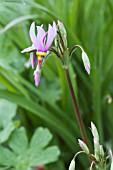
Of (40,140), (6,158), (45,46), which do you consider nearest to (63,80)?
(40,140)

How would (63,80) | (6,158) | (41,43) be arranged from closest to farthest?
(41,43), (6,158), (63,80)

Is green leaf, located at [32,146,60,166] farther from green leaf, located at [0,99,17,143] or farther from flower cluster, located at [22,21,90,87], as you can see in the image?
flower cluster, located at [22,21,90,87]

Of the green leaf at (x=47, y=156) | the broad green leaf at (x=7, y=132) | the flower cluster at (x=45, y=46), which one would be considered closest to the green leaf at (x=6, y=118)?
the broad green leaf at (x=7, y=132)

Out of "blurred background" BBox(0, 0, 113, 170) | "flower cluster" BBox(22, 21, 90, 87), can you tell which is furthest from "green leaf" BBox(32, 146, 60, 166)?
"flower cluster" BBox(22, 21, 90, 87)

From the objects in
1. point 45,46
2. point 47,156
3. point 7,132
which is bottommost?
point 47,156

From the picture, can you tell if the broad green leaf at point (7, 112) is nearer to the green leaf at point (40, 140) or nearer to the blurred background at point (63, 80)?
the blurred background at point (63, 80)

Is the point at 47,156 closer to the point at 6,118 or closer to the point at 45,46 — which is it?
the point at 6,118

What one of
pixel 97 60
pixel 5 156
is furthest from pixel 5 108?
pixel 97 60
